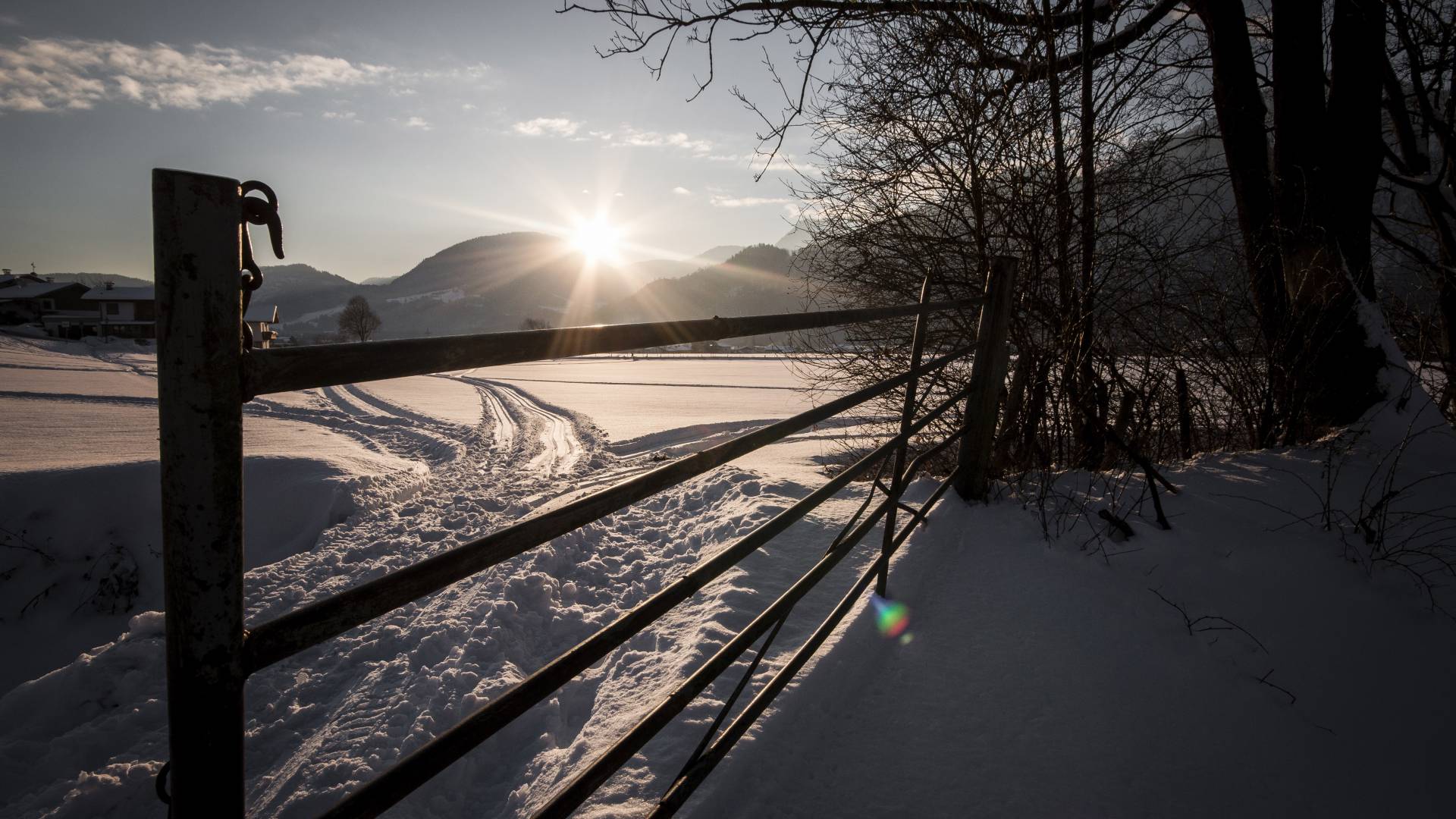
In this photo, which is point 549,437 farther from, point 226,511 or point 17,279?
point 17,279

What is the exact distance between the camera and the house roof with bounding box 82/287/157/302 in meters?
60.0

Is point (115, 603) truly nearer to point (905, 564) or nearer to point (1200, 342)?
point (905, 564)

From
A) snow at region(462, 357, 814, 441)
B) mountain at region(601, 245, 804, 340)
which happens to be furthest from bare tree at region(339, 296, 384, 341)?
snow at region(462, 357, 814, 441)

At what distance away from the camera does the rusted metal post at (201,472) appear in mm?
677

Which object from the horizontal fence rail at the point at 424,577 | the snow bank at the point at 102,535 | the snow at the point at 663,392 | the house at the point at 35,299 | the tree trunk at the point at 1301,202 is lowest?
the snow bank at the point at 102,535

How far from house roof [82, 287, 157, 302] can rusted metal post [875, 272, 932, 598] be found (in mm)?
80872

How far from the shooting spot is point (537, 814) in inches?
41.8

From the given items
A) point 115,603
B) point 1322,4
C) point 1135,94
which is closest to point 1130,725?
A: point 1135,94

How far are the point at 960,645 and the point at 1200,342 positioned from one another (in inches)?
158

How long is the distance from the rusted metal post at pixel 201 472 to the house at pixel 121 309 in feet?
230

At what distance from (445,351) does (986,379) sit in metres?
2.93

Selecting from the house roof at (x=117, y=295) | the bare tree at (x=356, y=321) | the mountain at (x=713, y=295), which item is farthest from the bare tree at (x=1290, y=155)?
the house roof at (x=117, y=295)

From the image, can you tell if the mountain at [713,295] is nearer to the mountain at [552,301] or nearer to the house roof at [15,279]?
the mountain at [552,301]

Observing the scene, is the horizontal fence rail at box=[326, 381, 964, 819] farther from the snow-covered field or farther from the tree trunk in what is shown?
the tree trunk
